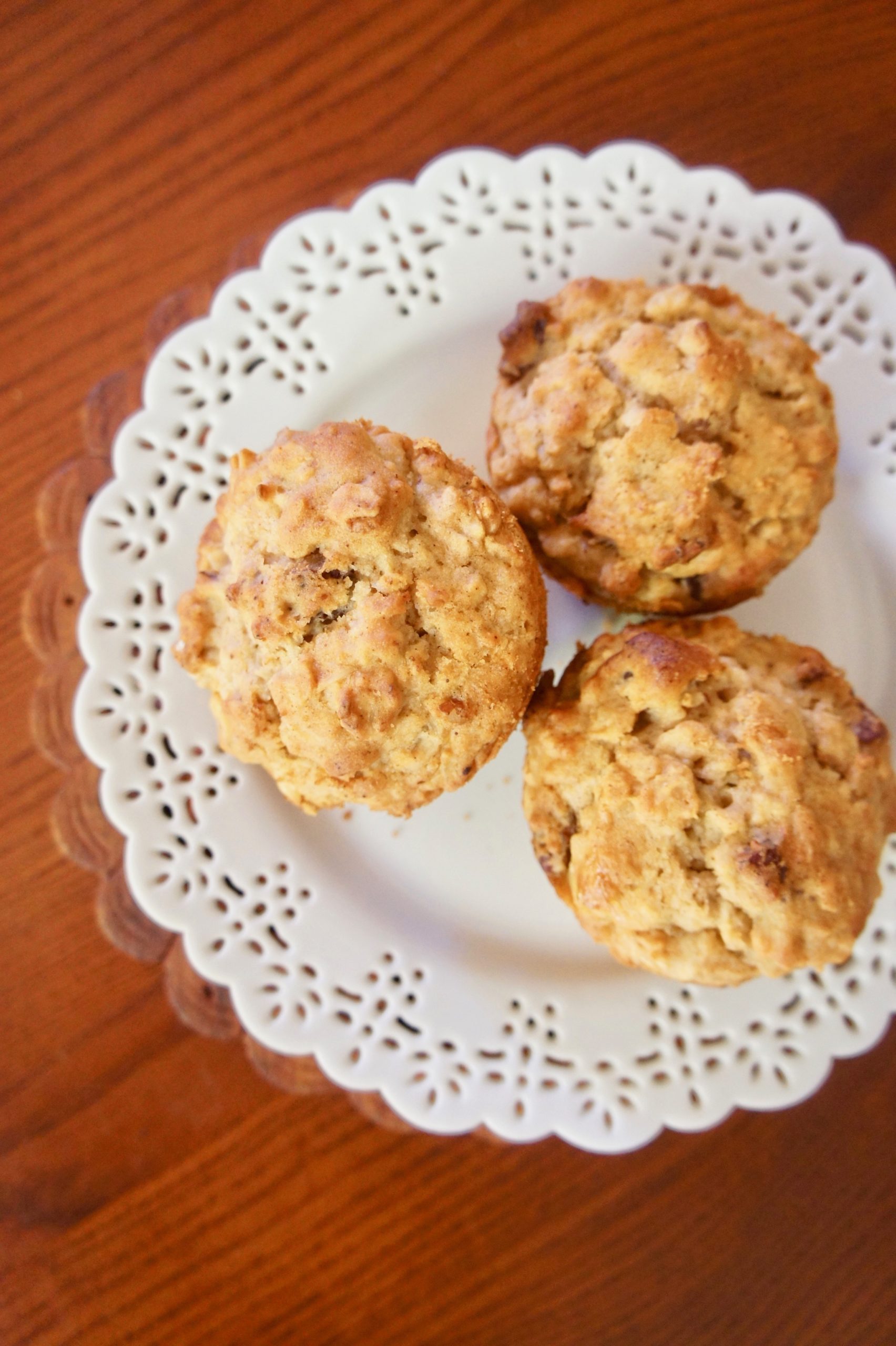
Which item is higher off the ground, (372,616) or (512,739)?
(372,616)

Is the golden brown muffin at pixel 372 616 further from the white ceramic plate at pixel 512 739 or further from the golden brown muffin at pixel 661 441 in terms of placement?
the white ceramic plate at pixel 512 739

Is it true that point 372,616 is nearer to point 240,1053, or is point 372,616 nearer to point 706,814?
point 706,814

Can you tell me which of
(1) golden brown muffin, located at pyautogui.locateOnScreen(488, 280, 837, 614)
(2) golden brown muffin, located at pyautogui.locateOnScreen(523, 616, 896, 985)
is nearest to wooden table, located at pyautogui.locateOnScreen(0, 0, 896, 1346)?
(1) golden brown muffin, located at pyautogui.locateOnScreen(488, 280, 837, 614)

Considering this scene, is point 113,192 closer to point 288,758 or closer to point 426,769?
point 288,758

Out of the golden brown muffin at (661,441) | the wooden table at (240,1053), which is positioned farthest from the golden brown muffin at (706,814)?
the wooden table at (240,1053)

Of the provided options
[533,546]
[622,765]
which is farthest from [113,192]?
[622,765]

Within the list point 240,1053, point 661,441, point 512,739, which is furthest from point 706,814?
point 240,1053
